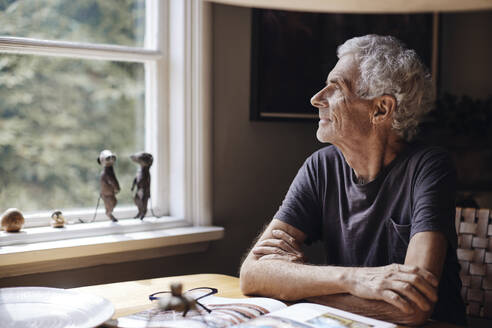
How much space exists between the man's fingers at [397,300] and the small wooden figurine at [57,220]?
118 centimetres

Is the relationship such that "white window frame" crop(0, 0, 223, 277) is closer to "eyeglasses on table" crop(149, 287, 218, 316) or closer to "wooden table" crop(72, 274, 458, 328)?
"wooden table" crop(72, 274, 458, 328)

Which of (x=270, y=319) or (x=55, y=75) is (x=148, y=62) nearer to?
(x=55, y=75)

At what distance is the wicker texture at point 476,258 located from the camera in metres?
1.55

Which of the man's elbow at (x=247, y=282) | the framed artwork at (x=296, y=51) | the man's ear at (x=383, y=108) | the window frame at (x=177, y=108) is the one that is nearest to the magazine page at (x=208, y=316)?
the man's elbow at (x=247, y=282)

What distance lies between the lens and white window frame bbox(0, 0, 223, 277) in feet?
6.40

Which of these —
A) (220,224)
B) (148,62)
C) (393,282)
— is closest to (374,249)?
(393,282)

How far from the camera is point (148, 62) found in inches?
80.7

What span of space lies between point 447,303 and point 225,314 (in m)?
0.73

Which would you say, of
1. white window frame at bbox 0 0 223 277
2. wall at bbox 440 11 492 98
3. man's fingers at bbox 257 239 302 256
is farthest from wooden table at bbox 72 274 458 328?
wall at bbox 440 11 492 98

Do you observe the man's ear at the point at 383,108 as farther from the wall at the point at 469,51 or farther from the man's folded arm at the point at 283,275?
the wall at the point at 469,51

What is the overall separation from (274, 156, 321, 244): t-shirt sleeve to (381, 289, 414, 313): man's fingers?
48cm

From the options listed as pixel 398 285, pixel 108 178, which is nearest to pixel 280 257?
pixel 398 285

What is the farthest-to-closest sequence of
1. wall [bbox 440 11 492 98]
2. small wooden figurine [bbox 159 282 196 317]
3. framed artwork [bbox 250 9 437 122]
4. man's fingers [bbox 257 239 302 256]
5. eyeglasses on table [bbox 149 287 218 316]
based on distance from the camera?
wall [bbox 440 11 492 98]
framed artwork [bbox 250 9 437 122]
man's fingers [bbox 257 239 302 256]
eyeglasses on table [bbox 149 287 218 316]
small wooden figurine [bbox 159 282 196 317]

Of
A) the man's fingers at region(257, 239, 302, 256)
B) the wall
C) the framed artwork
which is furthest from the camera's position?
the wall
